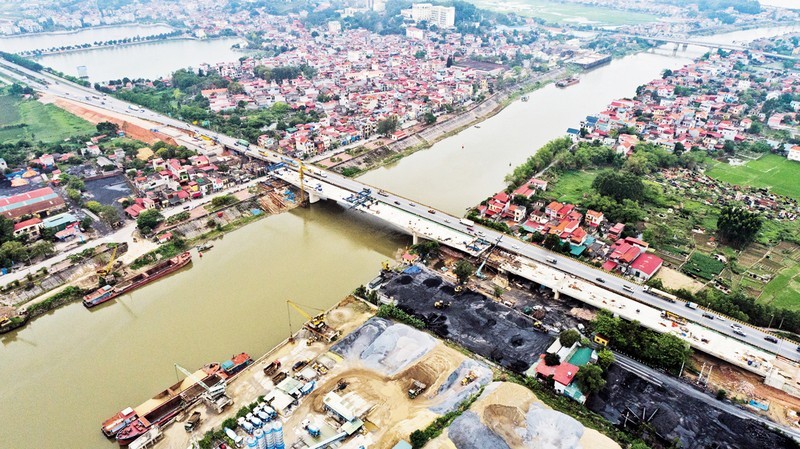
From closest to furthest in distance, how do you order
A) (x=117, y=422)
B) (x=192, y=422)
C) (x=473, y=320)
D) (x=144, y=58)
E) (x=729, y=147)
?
(x=117, y=422), (x=192, y=422), (x=473, y=320), (x=729, y=147), (x=144, y=58)

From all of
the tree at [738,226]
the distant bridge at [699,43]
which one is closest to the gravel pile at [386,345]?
the tree at [738,226]

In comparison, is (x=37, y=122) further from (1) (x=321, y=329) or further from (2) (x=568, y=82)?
(2) (x=568, y=82)

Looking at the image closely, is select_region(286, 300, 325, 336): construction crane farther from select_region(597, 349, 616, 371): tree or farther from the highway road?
select_region(597, 349, 616, 371): tree

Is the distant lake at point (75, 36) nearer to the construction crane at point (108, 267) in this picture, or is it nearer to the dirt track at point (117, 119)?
the dirt track at point (117, 119)

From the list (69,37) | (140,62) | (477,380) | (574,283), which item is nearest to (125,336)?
(477,380)

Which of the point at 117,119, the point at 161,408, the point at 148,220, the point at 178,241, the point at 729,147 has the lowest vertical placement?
the point at 161,408

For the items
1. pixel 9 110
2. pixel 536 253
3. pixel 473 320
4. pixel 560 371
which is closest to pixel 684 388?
pixel 560 371
